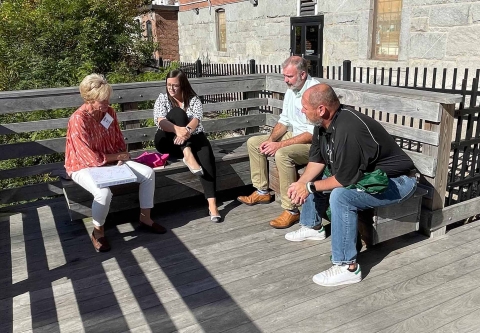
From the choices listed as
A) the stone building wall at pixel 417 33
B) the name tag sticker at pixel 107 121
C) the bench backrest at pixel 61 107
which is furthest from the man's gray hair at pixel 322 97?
the stone building wall at pixel 417 33

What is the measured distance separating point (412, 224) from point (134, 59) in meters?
9.23

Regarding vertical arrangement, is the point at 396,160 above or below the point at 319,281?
above

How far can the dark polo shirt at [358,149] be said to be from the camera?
291 cm

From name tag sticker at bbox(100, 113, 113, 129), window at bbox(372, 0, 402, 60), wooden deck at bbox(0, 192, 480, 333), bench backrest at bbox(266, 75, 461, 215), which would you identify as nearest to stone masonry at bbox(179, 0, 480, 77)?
window at bbox(372, 0, 402, 60)

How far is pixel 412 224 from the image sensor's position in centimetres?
355

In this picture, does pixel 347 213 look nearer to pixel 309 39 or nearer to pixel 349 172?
pixel 349 172

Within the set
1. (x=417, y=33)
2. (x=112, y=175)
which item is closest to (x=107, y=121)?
(x=112, y=175)

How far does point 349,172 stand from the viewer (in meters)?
2.93

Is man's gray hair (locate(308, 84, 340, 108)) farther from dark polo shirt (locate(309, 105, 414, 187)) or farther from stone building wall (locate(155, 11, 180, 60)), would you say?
stone building wall (locate(155, 11, 180, 60))

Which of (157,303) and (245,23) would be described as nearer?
(157,303)

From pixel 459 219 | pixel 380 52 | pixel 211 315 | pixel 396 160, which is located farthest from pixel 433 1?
pixel 211 315

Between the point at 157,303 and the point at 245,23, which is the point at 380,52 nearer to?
the point at 245,23

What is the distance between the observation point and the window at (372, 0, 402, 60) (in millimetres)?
8828

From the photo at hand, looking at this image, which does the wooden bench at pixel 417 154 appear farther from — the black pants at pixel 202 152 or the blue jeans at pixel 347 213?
the black pants at pixel 202 152
